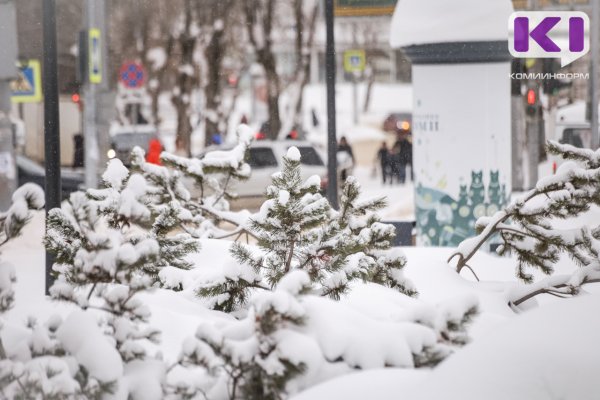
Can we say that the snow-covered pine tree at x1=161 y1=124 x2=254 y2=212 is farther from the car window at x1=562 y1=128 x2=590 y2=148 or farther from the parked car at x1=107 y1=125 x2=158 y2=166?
the parked car at x1=107 y1=125 x2=158 y2=166

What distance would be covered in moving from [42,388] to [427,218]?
743 cm

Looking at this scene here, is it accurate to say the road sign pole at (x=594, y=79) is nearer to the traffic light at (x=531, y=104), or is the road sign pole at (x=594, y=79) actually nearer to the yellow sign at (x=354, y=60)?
the traffic light at (x=531, y=104)

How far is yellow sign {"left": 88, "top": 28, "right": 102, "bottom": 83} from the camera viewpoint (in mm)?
18984

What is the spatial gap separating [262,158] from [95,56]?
18.5 feet

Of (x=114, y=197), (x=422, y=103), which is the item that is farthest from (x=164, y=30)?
(x=114, y=197)

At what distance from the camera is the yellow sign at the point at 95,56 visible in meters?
19.0

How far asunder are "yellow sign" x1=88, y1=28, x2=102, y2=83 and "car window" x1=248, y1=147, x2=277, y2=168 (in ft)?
16.7

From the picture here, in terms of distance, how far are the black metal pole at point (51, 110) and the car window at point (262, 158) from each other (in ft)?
49.3

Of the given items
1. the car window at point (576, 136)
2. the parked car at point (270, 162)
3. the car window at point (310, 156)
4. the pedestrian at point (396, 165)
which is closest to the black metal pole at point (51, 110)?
the car window at point (576, 136)

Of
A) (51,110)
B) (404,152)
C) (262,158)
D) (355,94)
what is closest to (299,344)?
(51,110)

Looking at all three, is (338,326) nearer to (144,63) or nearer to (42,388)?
(42,388)

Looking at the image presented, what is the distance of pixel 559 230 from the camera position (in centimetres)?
625

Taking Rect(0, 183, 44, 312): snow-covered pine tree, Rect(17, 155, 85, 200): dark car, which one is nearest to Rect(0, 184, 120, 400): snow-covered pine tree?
Rect(0, 183, 44, 312): snow-covered pine tree

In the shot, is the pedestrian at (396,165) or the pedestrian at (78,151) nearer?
the pedestrian at (396,165)
